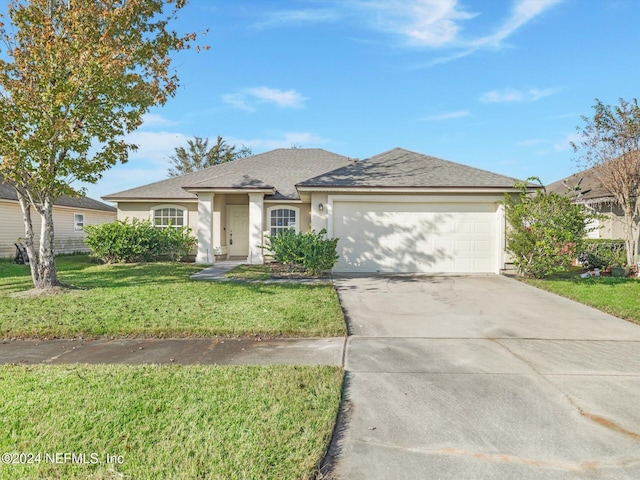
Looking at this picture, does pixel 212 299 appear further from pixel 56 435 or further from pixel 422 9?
pixel 422 9

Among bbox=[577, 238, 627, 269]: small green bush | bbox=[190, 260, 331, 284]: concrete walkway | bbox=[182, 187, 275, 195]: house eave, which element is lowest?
bbox=[190, 260, 331, 284]: concrete walkway

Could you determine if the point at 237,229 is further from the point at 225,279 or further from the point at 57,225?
the point at 57,225

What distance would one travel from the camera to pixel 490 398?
362cm

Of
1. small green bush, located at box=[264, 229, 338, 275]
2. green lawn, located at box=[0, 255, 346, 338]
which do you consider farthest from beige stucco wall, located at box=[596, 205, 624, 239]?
green lawn, located at box=[0, 255, 346, 338]

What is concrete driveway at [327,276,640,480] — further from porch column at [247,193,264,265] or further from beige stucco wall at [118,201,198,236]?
beige stucco wall at [118,201,198,236]

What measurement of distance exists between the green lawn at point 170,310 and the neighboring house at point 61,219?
30.1ft

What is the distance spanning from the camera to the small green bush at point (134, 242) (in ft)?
47.1

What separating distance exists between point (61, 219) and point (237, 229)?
1239 centimetres

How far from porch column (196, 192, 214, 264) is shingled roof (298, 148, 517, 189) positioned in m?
4.36

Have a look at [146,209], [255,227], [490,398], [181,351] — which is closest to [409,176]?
[255,227]

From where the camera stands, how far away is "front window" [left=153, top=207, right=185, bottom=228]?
1647cm

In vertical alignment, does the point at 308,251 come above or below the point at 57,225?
below

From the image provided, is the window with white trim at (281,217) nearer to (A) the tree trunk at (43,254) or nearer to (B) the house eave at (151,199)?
(B) the house eave at (151,199)

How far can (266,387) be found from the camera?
3.73 m
